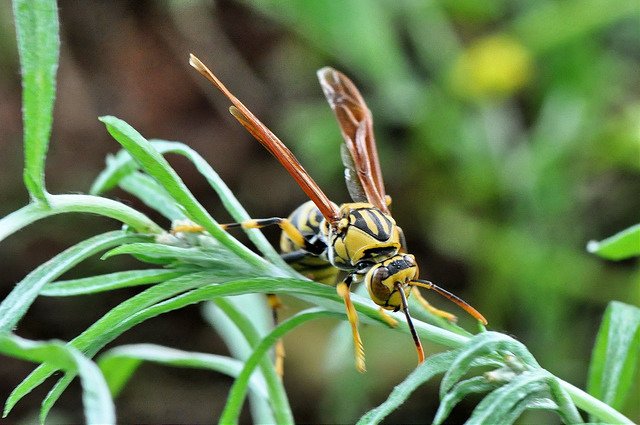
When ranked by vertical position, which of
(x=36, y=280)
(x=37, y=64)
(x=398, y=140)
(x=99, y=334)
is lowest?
(x=398, y=140)

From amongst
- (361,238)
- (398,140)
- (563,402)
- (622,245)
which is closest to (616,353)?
(622,245)

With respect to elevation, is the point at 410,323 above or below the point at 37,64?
below

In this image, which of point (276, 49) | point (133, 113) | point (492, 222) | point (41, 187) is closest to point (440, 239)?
point (492, 222)

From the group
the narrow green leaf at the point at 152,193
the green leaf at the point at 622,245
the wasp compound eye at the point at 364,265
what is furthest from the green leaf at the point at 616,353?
the narrow green leaf at the point at 152,193

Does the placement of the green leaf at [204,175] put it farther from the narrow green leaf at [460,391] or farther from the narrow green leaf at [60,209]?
the narrow green leaf at [460,391]

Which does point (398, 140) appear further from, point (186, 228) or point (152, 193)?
point (186, 228)

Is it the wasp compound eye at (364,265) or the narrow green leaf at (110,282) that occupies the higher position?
the narrow green leaf at (110,282)
